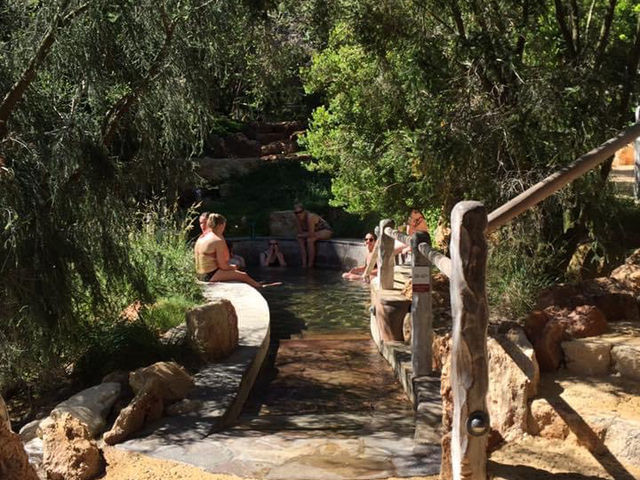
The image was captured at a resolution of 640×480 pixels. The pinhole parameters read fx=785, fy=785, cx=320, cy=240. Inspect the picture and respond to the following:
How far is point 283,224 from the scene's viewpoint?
20.1 meters

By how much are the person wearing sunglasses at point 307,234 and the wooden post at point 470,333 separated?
14028mm

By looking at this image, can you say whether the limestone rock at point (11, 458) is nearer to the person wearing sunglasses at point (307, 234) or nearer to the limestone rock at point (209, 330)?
the limestone rock at point (209, 330)

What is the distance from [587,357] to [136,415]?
3.02m

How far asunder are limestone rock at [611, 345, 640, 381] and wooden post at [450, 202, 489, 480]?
1520mm

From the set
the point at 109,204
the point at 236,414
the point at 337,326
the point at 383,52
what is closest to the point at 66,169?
the point at 109,204

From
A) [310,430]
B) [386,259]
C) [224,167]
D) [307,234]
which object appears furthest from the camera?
[224,167]

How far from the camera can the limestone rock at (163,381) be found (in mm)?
5672

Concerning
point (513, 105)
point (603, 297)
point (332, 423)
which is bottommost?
point (332, 423)

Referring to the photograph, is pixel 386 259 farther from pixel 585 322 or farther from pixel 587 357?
pixel 587 357

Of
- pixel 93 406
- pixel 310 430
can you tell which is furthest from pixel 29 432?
pixel 310 430

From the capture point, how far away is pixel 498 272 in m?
8.09

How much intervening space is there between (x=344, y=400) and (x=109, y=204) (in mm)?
2659

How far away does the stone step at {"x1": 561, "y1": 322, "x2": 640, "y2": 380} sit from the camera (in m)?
4.82

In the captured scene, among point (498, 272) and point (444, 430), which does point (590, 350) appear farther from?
point (498, 272)
